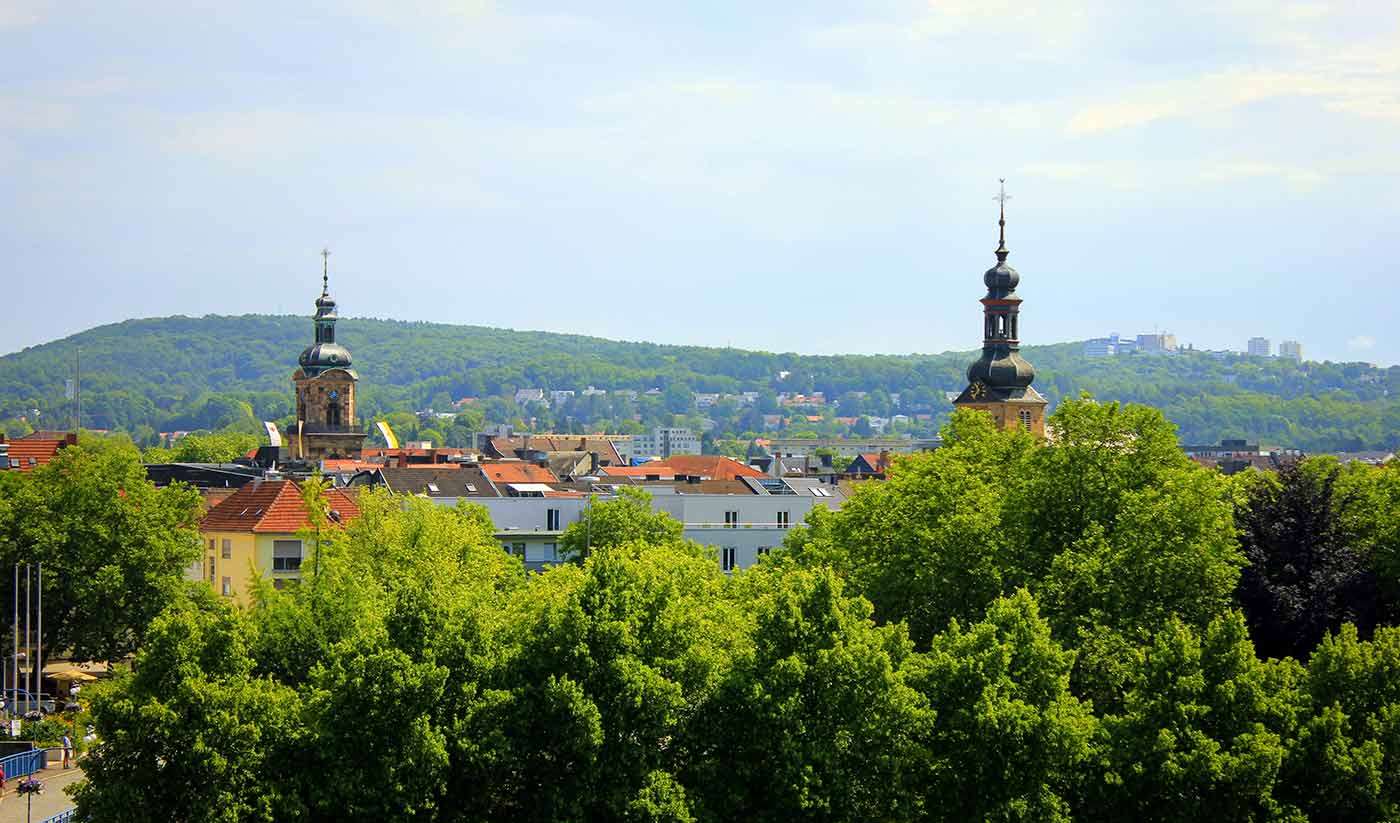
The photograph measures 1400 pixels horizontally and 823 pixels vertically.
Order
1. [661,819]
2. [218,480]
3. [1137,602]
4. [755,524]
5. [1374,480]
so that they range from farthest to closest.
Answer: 1. [218,480]
2. [755,524]
3. [1374,480]
4. [1137,602]
5. [661,819]

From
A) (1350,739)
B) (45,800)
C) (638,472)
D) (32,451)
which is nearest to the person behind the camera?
(1350,739)

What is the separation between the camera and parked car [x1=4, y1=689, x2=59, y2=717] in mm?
71812

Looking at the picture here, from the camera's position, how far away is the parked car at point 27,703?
7181 cm

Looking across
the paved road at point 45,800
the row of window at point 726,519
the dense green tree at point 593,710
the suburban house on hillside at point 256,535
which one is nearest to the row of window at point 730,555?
the row of window at point 726,519

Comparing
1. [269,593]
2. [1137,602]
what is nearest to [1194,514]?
[1137,602]

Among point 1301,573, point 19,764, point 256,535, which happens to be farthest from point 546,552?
point 1301,573

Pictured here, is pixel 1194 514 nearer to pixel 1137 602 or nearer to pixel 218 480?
pixel 1137 602

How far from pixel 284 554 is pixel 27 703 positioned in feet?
44.0

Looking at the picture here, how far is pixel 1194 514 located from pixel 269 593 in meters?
24.4

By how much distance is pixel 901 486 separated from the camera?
63.1 m

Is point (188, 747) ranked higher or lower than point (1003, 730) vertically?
lower

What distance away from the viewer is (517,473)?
508ft

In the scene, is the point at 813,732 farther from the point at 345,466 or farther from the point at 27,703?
the point at 345,466

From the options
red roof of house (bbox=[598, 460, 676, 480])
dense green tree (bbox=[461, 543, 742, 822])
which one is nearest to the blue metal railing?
dense green tree (bbox=[461, 543, 742, 822])
